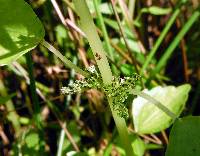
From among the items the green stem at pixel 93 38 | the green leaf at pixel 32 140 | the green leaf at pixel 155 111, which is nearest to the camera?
the green stem at pixel 93 38

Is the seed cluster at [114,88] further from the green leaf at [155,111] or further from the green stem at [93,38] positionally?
the green leaf at [155,111]

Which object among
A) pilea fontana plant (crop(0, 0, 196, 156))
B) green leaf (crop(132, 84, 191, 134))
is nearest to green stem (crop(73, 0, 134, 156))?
pilea fontana plant (crop(0, 0, 196, 156))

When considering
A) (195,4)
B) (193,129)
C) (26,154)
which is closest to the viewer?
(193,129)

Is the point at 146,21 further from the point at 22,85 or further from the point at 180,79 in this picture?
the point at 22,85

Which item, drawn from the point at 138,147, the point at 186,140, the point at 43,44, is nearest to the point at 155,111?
the point at 138,147

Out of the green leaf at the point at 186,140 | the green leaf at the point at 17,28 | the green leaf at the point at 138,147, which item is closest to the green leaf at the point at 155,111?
the green leaf at the point at 138,147

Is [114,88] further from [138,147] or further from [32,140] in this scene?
[32,140]

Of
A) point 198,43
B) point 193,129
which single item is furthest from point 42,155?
point 198,43
